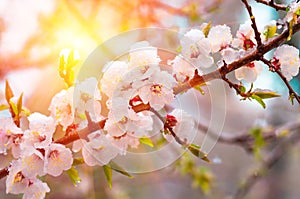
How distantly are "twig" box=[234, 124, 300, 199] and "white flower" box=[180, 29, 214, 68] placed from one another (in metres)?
1.31

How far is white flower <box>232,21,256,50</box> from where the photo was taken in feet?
2.01

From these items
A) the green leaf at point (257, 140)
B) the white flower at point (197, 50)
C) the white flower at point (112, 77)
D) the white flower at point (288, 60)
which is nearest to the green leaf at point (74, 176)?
the white flower at point (112, 77)

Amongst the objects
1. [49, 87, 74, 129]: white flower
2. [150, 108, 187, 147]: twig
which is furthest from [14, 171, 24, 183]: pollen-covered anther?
[150, 108, 187, 147]: twig

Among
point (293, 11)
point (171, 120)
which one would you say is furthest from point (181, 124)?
point (293, 11)

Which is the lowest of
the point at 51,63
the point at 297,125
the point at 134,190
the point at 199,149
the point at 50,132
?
the point at 134,190

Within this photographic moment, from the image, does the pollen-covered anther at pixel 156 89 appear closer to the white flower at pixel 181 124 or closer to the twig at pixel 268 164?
the white flower at pixel 181 124

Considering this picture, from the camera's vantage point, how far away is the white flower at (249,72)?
0.62 m

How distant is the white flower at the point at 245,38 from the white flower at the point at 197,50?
0.17 ft

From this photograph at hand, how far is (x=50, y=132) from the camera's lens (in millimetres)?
589

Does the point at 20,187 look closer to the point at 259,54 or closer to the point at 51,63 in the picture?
the point at 259,54

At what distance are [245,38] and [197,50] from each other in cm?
8

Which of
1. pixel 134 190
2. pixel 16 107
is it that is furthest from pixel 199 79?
pixel 134 190

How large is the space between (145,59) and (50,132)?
173mm

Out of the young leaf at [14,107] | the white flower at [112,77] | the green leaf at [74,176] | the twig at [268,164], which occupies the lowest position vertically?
the twig at [268,164]
